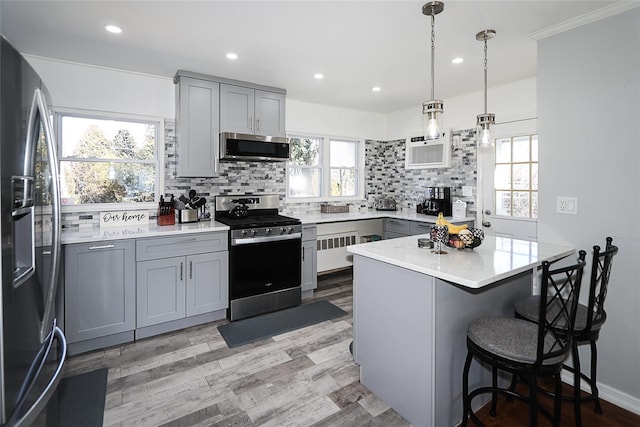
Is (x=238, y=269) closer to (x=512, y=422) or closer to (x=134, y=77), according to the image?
(x=134, y=77)

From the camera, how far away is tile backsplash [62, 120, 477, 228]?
3552 mm

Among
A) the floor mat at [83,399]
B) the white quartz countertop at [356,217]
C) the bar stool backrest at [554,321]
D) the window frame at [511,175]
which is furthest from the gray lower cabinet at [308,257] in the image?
the bar stool backrest at [554,321]

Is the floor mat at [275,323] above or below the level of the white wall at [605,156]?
below

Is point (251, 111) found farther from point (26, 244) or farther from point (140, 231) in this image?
point (26, 244)

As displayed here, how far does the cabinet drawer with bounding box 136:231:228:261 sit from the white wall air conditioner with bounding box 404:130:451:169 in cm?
296

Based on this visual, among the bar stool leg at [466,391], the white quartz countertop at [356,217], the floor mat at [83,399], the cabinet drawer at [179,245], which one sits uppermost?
the white quartz countertop at [356,217]

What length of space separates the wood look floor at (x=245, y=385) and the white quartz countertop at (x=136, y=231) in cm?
93

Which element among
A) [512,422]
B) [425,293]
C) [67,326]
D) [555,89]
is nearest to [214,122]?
[67,326]

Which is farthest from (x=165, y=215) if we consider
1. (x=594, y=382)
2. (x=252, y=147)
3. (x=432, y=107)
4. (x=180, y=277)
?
(x=594, y=382)

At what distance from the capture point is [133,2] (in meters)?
2.07

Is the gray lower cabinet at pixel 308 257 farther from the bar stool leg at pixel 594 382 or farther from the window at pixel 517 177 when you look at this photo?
the bar stool leg at pixel 594 382

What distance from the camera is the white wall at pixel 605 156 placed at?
6.64 ft

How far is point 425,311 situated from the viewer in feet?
5.68

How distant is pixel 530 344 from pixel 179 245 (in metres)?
2.70
